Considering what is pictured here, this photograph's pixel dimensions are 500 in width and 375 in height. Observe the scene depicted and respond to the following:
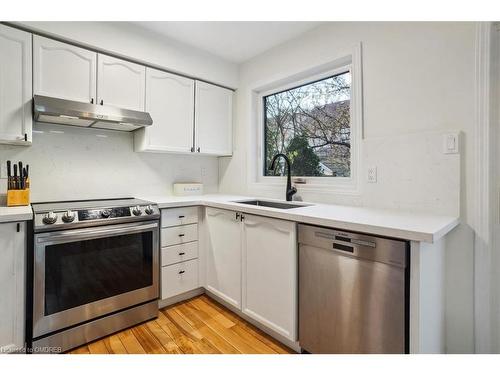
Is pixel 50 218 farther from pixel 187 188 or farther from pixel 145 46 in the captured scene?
pixel 145 46

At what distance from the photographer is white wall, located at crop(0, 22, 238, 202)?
1.99 m

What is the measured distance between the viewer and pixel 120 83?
2145 mm

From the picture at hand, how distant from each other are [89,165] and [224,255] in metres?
1.43

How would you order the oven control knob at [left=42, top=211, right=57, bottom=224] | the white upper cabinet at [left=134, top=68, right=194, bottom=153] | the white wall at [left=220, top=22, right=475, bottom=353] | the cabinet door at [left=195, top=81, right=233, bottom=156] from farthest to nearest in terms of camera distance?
the cabinet door at [left=195, top=81, right=233, bottom=156] < the white upper cabinet at [left=134, top=68, right=194, bottom=153] < the oven control knob at [left=42, top=211, right=57, bottom=224] < the white wall at [left=220, top=22, right=475, bottom=353]

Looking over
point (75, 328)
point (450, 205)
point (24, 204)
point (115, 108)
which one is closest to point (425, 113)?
point (450, 205)

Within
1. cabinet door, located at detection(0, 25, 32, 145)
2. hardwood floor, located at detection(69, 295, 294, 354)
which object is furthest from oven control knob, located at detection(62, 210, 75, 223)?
hardwood floor, located at detection(69, 295, 294, 354)

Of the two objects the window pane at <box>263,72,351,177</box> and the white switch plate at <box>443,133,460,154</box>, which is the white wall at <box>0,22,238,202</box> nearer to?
the window pane at <box>263,72,351,177</box>

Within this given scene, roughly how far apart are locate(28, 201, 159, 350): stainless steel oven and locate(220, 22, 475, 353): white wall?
4.99 ft

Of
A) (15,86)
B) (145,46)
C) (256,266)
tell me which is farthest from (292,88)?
(15,86)

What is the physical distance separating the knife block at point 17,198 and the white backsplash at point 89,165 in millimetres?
187

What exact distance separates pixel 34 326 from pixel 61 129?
146 centimetres

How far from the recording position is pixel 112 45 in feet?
6.78

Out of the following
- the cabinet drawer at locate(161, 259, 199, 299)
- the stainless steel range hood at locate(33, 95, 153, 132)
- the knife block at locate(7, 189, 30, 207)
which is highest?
the stainless steel range hood at locate(33, 95, 153, 132)
